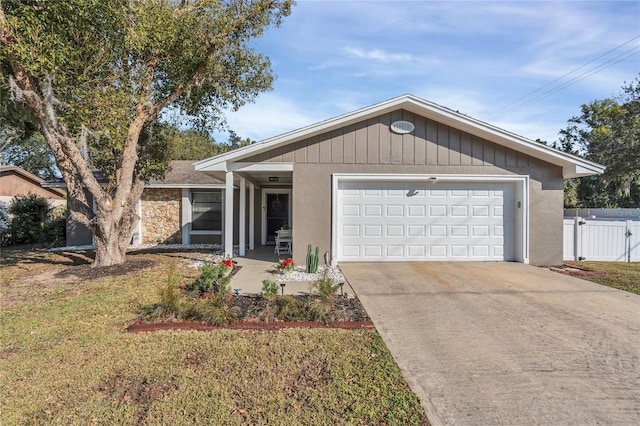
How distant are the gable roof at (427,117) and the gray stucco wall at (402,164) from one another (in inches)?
8.1

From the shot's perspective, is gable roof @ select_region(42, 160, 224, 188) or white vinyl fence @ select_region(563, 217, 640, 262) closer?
white vinyl fence @ select_region(563, 217, 640, 262)

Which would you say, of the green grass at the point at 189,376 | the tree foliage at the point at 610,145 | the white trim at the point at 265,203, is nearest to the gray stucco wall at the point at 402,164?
the green grass at the point at 189,376

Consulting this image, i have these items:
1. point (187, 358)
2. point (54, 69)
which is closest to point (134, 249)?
point (54, 69)

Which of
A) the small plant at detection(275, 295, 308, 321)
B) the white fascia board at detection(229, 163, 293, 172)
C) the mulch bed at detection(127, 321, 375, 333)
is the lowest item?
the mulch bed at detection(127, 321, 375, 333)

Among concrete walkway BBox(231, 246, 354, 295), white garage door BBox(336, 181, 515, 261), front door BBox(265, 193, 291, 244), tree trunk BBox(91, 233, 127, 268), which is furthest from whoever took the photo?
front door BBox(265, 193, 291, 244)

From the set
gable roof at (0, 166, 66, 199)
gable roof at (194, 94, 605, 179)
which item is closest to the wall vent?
gable roof at (194, 94, 605, 179)

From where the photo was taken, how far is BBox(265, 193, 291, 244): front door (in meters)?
14.2

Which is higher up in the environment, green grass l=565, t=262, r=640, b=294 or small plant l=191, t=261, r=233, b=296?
small plant l=191, t=261, r=233, b=296

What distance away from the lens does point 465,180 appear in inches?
364

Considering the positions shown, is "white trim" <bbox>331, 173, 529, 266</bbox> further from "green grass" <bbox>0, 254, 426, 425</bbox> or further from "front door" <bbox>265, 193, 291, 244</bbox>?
"front door" <bbox>265, 193, 291, 244</bbox>

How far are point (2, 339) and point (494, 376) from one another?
556 cm

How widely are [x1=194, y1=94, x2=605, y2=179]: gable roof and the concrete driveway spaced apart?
11.1ft

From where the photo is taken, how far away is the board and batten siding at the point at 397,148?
8.93 m

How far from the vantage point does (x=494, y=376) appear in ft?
10.7
